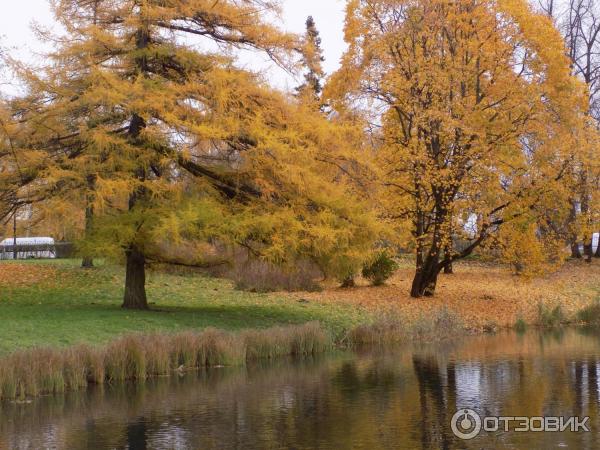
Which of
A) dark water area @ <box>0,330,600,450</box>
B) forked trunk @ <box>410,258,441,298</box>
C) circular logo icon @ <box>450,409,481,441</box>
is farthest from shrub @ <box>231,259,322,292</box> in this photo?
circular logo icon @ <box>450,409,481,441</box>

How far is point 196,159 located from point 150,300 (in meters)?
6.11

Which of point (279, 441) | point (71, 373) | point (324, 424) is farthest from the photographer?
point (71, 373)

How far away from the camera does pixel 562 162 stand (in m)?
29.3

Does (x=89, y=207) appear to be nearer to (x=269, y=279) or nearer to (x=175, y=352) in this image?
(x=175, y=352)

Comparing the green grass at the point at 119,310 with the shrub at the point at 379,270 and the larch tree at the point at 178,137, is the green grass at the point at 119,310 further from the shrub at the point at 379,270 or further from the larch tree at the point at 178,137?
the shrub at the point at 379,270

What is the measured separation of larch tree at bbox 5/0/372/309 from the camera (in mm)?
21125

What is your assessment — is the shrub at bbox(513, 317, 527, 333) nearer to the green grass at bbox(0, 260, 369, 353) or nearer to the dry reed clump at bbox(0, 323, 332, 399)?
the green grass at bbox(0, 260, 369, 353)

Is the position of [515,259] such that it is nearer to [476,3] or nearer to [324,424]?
[476,3]

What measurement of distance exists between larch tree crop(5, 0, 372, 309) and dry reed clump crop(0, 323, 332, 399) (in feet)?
7.37

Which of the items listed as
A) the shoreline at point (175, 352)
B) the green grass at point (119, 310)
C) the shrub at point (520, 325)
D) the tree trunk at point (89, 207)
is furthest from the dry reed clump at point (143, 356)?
the shrub at point (520, 325)

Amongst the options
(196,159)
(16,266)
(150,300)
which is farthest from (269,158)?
(16,266)

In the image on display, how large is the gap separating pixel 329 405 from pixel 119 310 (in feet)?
33.5

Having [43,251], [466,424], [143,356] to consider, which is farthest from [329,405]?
[43,251]

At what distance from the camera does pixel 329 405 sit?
48.6 feet
